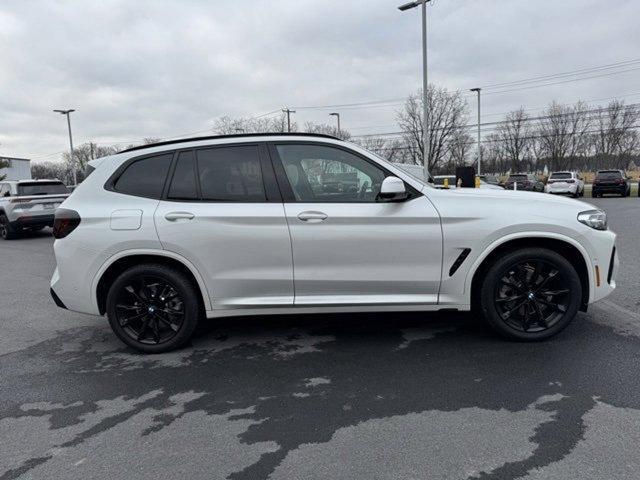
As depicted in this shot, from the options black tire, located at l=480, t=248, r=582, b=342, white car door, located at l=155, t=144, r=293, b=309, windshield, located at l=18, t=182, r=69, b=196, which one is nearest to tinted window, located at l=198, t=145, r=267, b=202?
white car door, located at l=155, t=144, r=293, b=309

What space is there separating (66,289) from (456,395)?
3414 millimetres

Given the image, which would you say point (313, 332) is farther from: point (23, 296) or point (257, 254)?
point (23, 296)

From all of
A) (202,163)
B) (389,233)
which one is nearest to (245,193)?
(202,163)

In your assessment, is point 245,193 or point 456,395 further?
point 245,193

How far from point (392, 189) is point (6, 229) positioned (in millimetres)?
14888

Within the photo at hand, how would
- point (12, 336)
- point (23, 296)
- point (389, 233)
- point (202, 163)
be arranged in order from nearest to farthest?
point (389, 233)
point (202, 163)
point (12, 336)
point (23, 296)

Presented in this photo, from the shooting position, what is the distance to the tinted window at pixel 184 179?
Answer: 169 inches

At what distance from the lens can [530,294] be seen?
4.23 m

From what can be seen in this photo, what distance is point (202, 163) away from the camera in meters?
4.36

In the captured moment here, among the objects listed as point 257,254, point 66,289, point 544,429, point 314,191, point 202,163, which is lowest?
point 544,429

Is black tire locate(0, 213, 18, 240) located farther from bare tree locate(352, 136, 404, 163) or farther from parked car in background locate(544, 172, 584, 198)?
bare tree locate(352, 136, 404, 163)

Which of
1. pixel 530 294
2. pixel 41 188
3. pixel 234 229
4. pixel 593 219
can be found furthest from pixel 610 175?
pixel 234 229

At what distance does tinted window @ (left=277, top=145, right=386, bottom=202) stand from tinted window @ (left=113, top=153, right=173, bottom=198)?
3.48 ft

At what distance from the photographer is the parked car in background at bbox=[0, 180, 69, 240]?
1453cm
